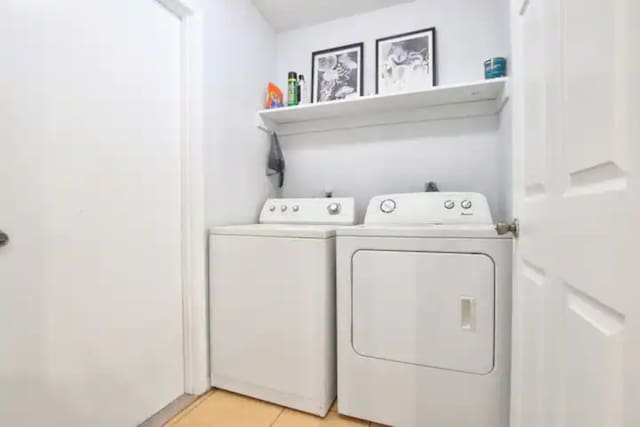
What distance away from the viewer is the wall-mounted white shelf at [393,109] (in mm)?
1707

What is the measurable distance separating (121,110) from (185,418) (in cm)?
142

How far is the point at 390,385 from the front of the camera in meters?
1.30

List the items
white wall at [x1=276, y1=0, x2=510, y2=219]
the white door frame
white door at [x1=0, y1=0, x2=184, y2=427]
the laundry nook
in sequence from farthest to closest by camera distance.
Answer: white wall at [x1=276, y1=0, x2=510, y2=219]
the white door frame
white door at [x1=0, y1=0, x2=184, y2=427]
the laundry nook

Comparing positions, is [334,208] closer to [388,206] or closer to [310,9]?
[388,206]

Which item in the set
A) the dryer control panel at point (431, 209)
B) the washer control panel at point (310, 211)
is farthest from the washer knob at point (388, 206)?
the washer control panel at point (310, 211)

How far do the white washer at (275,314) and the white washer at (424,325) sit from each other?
3.4 inches

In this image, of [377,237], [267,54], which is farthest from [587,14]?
[267,54]

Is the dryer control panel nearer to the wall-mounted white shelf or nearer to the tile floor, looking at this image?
the wall-mounted white shelf

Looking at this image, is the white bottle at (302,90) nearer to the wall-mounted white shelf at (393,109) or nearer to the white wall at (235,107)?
the wall-mounted white shelf at (393,109)

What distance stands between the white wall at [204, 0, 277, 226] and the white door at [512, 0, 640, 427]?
4.73 ft

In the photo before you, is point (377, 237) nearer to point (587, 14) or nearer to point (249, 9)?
point (587, 14)

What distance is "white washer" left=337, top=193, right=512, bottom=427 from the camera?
118cm

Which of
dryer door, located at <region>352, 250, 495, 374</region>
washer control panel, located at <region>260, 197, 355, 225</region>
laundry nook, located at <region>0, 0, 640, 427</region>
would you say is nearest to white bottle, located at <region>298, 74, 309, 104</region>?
laundry nook, located at <region>0, 0, 640, 427</region>

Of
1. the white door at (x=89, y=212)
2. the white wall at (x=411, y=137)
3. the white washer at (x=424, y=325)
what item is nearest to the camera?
the white door at (x=89, y=212)
